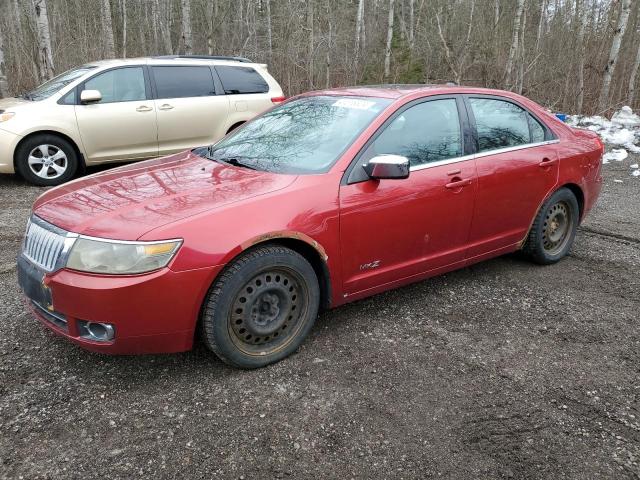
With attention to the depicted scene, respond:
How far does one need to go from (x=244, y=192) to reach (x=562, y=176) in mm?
2985

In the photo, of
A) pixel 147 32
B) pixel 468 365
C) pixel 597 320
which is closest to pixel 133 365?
pixel 468 365

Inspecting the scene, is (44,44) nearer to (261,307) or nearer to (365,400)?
(261,307)

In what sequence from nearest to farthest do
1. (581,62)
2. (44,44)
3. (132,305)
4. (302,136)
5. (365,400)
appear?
1. (132,305)
2. (365,400)
3. (302,136)
4. (44,44)
5. (581,62)

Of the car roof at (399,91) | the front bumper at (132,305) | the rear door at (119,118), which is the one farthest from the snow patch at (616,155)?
the front bumper at (132,305)

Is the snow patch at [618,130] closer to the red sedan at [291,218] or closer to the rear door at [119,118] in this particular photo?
the red sedan at [291,218]

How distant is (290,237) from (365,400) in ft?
3.30

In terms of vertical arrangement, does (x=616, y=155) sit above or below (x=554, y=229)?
below

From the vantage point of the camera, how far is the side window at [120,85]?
744 cm

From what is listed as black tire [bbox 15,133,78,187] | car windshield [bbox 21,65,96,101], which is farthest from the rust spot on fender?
car windshield [bbox 21,65,96,101]

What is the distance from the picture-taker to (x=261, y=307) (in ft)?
10.2

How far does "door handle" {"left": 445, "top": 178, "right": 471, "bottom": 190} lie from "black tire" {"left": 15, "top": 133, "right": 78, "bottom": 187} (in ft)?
18.8

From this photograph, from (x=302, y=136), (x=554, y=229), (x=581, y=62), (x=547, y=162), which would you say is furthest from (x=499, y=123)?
(x=581, y=62)

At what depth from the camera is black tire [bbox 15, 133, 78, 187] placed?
7102mm

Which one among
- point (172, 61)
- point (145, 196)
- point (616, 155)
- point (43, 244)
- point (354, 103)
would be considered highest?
point (172, 61)
